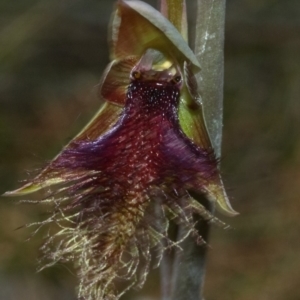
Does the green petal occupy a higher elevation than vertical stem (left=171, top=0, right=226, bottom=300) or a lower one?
higher

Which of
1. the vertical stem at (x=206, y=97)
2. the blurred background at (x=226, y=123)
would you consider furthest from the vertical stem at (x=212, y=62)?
the blurred background at (x=226, y=123)

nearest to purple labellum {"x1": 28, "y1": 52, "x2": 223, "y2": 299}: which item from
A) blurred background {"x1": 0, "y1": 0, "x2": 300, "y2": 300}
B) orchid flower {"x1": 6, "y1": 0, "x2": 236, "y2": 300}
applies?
orchid flower {"x1": 6, "y1": 0, "x2": 236, "y2": 300}

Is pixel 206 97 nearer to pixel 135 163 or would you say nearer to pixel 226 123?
pixel 135 163

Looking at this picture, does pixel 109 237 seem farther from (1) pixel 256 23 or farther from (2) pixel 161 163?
(1) pixel 256 23

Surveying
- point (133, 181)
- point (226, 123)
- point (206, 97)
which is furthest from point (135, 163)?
point (226, 123)

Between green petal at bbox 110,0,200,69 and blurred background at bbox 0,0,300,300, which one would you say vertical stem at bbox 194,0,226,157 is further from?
blurred background at bbox 0,0,300,300

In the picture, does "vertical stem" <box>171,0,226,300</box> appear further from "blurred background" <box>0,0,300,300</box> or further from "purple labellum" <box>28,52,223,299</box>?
"blurred background" <box>0,0,300,300</box>

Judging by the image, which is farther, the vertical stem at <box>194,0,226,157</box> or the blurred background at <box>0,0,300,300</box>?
the blurred background at <box>0,0,300,300</box>
